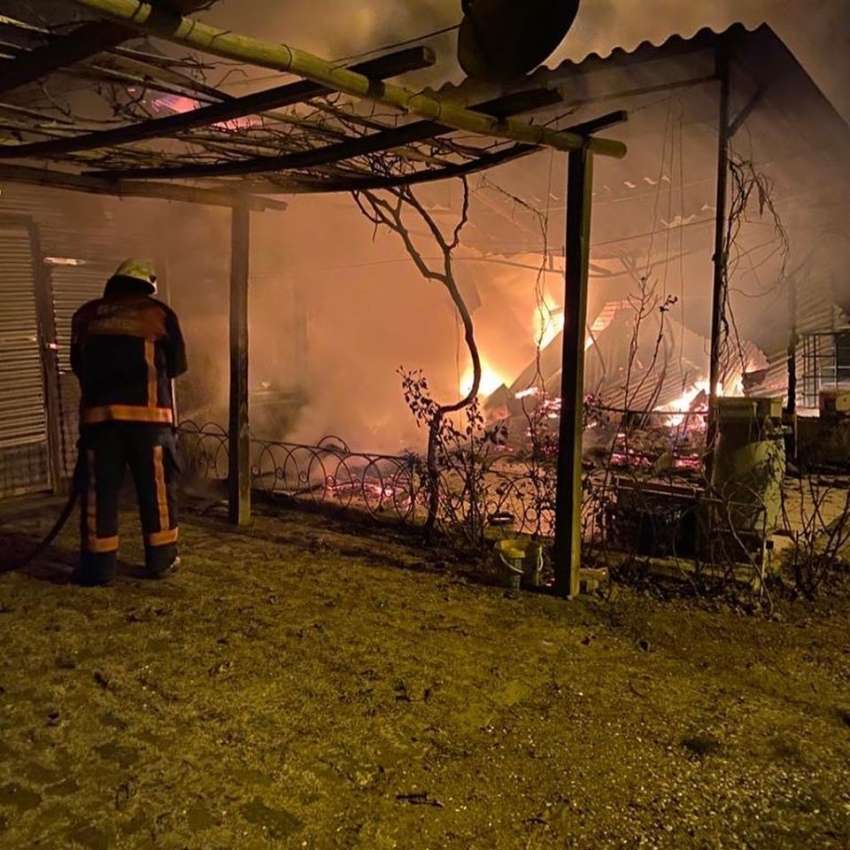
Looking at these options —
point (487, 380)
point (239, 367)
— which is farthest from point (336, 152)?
point (487, 380)

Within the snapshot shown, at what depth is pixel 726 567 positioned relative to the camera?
18.3ft

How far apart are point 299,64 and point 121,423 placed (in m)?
3.52

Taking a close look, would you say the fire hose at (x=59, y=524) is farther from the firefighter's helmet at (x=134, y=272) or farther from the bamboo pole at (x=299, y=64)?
the bamboo pole at (x=299, y=64)

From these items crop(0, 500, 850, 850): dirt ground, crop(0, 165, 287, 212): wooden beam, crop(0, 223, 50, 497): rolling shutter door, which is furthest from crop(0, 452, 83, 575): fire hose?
crop(0, 165, 287, 212): wooden beam

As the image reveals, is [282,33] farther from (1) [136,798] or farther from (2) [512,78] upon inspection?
(1) [136,798]

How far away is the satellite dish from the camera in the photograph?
11.7ft

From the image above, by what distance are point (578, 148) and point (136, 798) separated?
4841 millimetres

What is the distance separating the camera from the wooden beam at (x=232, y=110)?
3320 mm

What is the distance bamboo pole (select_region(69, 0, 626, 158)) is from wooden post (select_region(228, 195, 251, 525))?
12.1ft

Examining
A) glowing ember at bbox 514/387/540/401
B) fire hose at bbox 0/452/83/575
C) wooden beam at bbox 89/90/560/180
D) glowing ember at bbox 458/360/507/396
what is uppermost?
wooden beam at bbox 89/90/560/180

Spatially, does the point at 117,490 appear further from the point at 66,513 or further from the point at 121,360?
the point at 121,360

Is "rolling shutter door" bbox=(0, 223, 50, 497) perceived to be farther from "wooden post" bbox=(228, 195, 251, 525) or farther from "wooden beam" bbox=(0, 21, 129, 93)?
"wooden beam" bbox=(0, 21, 129, 93)

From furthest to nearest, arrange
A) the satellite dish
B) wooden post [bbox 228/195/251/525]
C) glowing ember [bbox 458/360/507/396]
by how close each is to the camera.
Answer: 1. glowing ember [bbox 458/360/507/396]
2. wooden post [bbox 228/195/251/525]
3. the satellite dish

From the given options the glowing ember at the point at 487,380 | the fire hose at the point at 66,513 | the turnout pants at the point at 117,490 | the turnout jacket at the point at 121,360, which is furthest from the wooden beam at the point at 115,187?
the glowing ember at the point at 487,380
